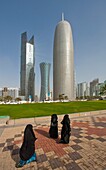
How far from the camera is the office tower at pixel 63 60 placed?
126m

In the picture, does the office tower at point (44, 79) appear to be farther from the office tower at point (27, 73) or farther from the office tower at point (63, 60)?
the office tower at point (63, 60)

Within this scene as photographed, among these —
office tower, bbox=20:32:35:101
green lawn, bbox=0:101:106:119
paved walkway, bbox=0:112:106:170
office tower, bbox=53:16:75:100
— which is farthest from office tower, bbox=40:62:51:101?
paved walkway, bbox=0:112:106:170

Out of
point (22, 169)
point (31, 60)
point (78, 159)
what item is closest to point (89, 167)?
point (78, 159)

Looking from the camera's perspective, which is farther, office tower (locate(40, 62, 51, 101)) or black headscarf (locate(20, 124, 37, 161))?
office tower (locate(40, 62, 51, 101))

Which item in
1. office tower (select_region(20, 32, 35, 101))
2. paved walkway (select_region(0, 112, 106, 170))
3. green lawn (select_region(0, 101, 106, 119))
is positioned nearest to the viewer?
paved walkway (select_region(0, 112, 106, 170))

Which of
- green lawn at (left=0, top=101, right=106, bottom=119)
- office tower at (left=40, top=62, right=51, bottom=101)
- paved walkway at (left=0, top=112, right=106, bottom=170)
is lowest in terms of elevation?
paved walkway at (left=0, top=112, right=106, bottom=170)

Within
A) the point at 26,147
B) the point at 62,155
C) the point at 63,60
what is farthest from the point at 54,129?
the point at 63,60

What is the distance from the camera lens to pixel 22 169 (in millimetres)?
4953

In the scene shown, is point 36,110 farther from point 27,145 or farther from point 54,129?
point 27,145

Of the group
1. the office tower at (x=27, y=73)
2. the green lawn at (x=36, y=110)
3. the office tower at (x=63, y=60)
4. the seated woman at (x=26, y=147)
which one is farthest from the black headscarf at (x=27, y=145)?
the office tower at (x=27, y=73)

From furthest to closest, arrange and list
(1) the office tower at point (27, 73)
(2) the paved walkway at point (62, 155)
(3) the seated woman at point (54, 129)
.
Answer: (1) the office tower at point (27, 73) → (3) the seated woman at point (54, 129) → (2) the paved walkway at point (62, 155)

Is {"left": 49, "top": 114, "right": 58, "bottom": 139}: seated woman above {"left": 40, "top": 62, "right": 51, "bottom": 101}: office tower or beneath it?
beneath

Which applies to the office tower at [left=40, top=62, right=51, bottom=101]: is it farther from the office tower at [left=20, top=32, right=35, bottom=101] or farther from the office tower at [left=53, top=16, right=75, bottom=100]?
the office tower at [left=53, top=16, right=75, bottom=100]

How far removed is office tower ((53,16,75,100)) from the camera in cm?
12569
